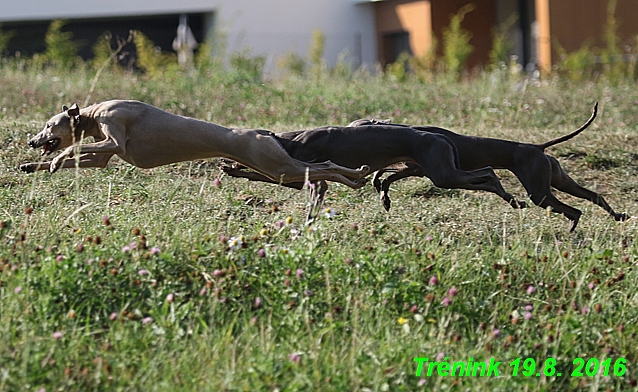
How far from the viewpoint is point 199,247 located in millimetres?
5094

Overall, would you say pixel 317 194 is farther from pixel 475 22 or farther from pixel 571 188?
pixel 475 22

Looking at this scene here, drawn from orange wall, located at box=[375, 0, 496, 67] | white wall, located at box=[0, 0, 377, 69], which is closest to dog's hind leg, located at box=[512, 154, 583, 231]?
orange wall, located at box=[375, 0, 496, 67]

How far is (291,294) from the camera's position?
4.86 meters

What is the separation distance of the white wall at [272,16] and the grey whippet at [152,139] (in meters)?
18.6

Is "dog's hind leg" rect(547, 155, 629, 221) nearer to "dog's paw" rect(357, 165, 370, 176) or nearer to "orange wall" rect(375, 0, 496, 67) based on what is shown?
"dog's paw" rect(357, 165, 370, 176)

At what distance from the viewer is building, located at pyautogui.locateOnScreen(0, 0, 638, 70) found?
2281 centimetres

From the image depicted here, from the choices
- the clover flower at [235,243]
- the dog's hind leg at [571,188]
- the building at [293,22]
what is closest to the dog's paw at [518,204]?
the dog's hind leg at [571,188]

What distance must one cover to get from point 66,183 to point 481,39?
17.1 metres

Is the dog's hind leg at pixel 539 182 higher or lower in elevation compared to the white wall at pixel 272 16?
lower

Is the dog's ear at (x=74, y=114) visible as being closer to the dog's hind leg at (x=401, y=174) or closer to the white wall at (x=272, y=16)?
the dog's hind leg at (x=401, y=174)

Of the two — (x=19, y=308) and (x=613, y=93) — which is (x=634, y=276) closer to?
(x=19, y=308)

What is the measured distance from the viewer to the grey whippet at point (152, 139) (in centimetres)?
584

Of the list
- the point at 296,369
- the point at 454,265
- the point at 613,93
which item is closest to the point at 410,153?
the point at 454,265

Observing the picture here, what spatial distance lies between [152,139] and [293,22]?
19570 millimetres
